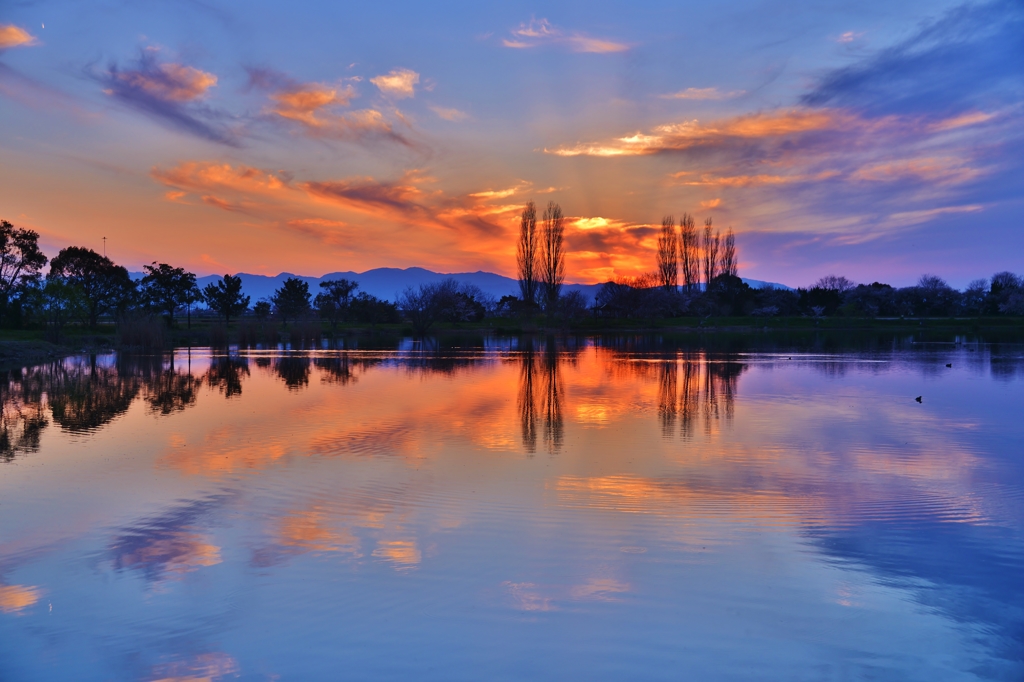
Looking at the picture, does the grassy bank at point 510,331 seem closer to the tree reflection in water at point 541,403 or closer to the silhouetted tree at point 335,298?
the silhouetted tree at point 335,298

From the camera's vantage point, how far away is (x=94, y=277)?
55406mm

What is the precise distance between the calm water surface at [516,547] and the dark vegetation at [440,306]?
27247 mm

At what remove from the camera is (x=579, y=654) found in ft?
12.7

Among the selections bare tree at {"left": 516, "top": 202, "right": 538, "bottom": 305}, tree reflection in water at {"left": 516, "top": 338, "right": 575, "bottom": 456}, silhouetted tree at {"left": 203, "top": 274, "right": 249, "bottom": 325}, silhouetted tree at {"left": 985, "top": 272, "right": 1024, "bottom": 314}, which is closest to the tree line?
silhouetted tree at {"left": 203, "top": 274, "right": 249, "bottom": 325}

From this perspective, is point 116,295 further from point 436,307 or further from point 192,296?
point 436,307

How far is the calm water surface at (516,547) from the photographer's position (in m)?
3.92

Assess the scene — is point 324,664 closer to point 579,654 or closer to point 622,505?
point 579,654

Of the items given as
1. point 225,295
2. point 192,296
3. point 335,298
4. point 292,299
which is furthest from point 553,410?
point 292,299

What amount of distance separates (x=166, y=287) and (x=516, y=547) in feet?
198

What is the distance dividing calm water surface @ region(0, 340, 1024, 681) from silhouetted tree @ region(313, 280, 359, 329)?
172 ft

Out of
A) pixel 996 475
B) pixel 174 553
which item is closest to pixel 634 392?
pixel 996 475

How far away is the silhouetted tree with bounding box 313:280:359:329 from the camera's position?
63.7 meters

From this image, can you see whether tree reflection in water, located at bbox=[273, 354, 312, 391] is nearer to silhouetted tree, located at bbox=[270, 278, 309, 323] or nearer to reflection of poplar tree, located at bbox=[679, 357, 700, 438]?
reflection of poplar tree, located at bbox=[679, 357, 700, 438]

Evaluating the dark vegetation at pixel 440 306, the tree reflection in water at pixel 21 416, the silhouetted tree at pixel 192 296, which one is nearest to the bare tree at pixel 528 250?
the dark vegetation at pixel 440 306
